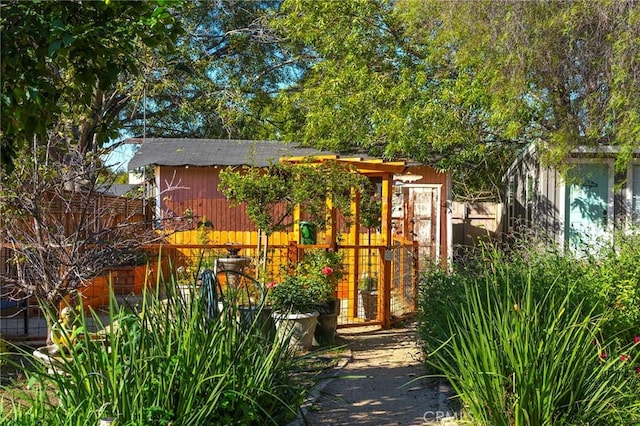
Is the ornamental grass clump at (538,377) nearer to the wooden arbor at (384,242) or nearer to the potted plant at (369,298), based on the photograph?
the wooden arbor at (384,242)

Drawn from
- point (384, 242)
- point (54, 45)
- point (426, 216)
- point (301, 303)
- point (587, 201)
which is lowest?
point (301, 303)

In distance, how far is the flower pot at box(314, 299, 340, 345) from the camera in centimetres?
764

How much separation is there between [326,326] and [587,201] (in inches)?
271

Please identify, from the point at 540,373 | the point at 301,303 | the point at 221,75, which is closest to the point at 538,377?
the point at 540,373

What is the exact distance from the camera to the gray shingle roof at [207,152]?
46.9ft

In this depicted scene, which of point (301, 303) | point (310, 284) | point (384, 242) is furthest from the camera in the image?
point (384, 242)

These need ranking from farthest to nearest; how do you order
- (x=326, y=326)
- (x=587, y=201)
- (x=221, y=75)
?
(x=221, y=75), (x=587, y=201), (x=326, y=326)

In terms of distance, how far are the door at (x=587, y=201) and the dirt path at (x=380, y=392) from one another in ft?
18.7

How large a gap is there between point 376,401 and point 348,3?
1229 centimetres

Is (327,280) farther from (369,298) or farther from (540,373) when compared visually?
(540,373)

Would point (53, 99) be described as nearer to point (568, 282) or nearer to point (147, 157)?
point (568, 282)

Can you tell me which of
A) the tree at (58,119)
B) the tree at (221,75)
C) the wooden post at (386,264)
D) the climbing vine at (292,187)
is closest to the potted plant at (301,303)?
the climbing vine at (292,187)

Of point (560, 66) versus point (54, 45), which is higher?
point (560, 66)

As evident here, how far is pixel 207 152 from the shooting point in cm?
1521
